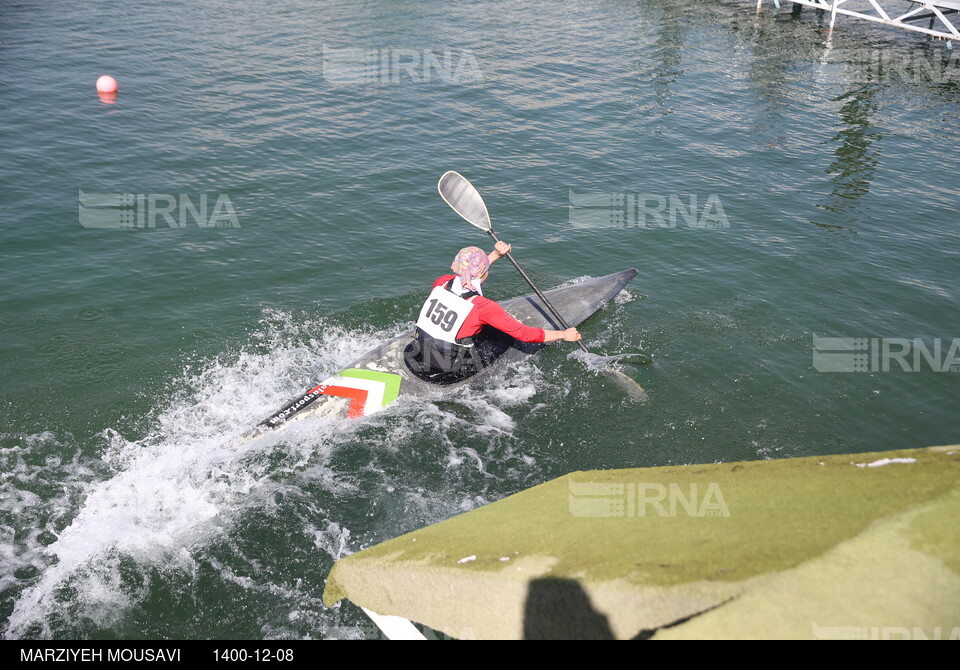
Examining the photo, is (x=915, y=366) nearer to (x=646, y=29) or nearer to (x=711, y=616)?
(x=711, y=616)

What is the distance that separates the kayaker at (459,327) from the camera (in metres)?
8.29

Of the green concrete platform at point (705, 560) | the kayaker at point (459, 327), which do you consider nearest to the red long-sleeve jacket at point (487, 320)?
the kayaker at point (459, 327)

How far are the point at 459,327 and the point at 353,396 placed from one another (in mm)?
1490

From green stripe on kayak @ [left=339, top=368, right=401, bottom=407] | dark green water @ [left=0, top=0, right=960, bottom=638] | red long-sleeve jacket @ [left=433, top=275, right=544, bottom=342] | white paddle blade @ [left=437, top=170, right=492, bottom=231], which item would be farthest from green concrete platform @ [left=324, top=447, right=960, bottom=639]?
white paddle blade @ [left=437, top=170, right=492, bottom=231]

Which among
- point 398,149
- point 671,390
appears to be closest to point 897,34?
point 398,149

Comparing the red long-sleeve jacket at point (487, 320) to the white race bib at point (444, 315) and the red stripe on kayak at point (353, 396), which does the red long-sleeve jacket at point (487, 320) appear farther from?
the red stripe on kayak at point (353, 396)

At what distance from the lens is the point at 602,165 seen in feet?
51.0

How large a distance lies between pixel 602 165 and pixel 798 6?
17635 millimetres

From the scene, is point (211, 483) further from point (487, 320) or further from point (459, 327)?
point (487, 320)

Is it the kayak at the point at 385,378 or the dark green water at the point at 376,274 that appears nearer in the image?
the dark green water at the point at 376,274

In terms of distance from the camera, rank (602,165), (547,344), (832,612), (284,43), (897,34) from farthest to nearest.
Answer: (897,34) < (284,43) < (602,165) < (547,344) < (832,612)

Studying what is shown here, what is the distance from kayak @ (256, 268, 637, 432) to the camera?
8.23 m

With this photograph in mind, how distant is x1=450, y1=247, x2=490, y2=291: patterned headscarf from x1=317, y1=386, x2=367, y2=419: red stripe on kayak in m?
1.79

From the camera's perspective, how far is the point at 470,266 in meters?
8.19
